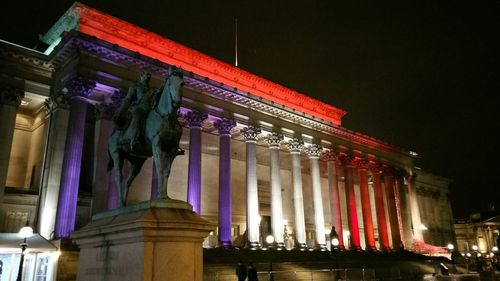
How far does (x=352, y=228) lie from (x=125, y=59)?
2609cm

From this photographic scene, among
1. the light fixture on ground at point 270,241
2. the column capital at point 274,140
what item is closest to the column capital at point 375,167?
the column capital at point 274,140

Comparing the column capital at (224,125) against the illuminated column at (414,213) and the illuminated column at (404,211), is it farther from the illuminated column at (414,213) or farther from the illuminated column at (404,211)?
the illuminated column at (414,213)

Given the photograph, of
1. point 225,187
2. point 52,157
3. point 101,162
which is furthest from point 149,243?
point 225,187

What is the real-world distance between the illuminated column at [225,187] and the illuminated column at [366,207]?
1748 cm

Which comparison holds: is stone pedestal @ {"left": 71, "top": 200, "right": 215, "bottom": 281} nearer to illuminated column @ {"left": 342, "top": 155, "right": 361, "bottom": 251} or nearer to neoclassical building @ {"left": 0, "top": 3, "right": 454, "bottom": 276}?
neoclassical building @ {"left": 0, "top": 3, "right": 454, "bottom": 276}

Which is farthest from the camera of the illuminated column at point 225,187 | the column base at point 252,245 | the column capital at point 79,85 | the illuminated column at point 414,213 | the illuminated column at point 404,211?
the illuminated column at point 414,213

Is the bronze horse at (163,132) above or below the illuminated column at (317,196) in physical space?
below

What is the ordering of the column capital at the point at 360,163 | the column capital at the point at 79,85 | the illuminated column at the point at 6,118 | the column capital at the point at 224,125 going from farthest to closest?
the column capital at the point at 360,163 < the column capital at the point at 224,125 < the column capital at the point at 79,85 < the illuminated column at the point at 6,118

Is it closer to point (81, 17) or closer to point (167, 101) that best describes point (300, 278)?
point (167, 101)

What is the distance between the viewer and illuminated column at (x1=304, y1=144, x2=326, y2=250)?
34.7 meters

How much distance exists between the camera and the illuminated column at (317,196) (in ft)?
114

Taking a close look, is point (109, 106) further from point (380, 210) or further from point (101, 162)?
point (380, 210)

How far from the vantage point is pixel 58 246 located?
20141mm

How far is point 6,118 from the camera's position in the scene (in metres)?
23.4
